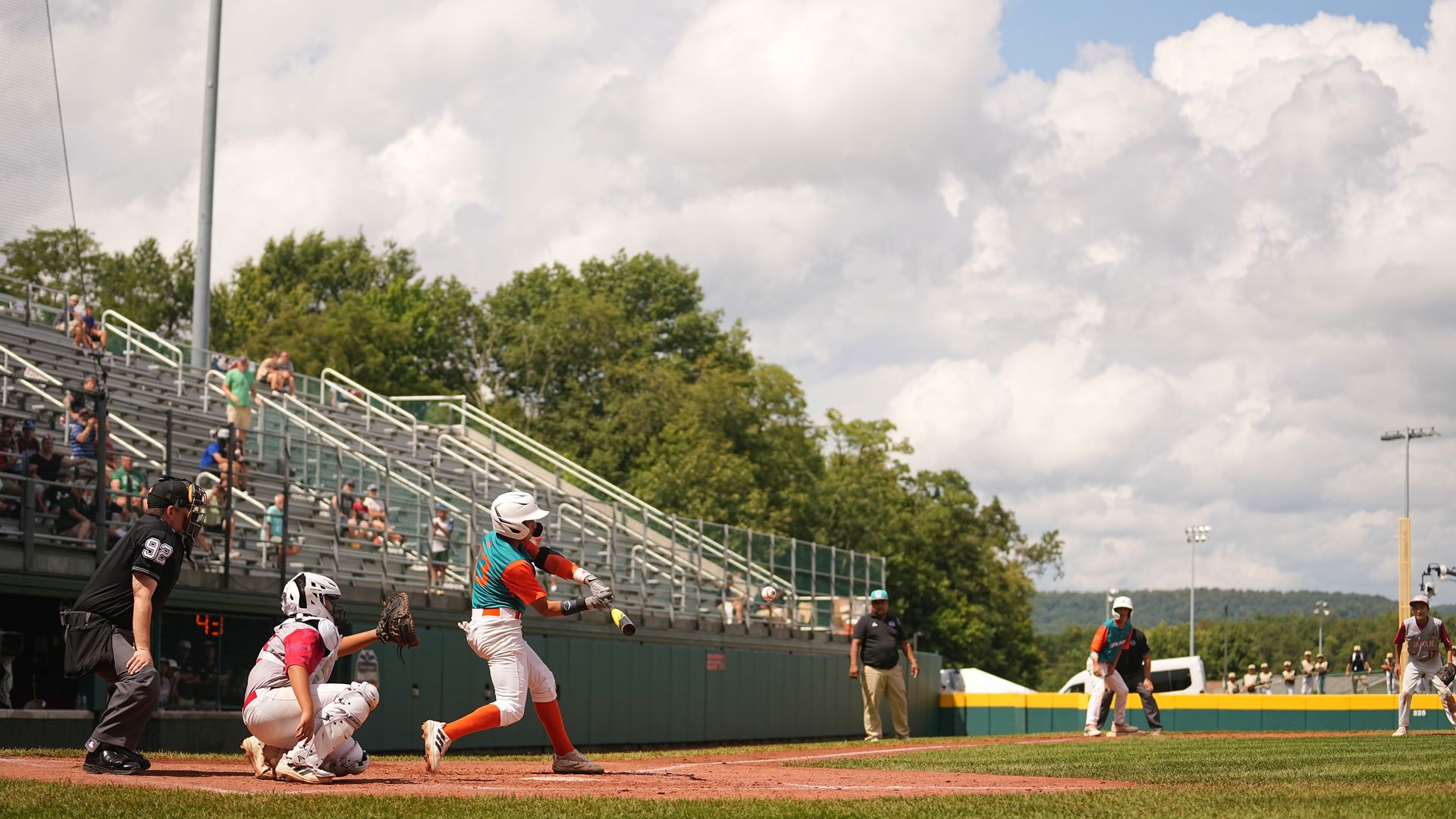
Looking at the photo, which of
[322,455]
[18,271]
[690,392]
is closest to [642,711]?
[322,455]

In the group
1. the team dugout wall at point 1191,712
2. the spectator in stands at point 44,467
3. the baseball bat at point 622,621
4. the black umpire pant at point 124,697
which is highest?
the spectator in stands at point 44,467

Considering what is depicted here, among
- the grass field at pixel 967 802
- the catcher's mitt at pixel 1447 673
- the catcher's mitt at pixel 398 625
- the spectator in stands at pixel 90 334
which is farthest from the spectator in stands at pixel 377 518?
the catcher's mitt at pixel 1447 673

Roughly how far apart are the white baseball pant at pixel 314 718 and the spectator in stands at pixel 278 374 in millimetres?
23669

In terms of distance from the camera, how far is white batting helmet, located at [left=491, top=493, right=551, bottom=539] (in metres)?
10.8

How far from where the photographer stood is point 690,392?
62625 millimetres

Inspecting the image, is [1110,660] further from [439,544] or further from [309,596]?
[309,596]

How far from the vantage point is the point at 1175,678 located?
4875 cm

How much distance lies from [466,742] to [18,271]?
9849 mm

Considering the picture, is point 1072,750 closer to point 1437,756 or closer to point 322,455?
point 1437,756

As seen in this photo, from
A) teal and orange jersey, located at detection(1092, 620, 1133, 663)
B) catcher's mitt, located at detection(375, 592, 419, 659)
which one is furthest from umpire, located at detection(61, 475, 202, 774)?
teal and orange jersey, located at detection(1092, 620, 1133, 663)

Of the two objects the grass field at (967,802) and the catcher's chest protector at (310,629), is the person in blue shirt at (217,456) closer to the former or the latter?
the grass field at (967,802)

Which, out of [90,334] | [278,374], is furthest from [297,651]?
[278,374]

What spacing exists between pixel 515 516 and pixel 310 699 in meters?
1.87

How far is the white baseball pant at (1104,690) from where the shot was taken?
2011 cm
